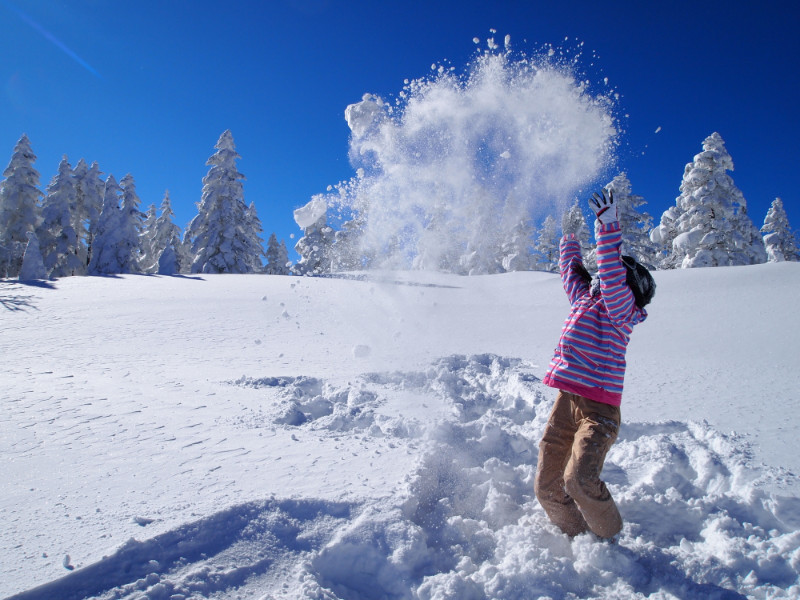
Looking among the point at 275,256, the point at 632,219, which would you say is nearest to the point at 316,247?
the point at 275,256

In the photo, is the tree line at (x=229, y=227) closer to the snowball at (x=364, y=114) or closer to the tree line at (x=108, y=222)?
the tree line at (x=108, y=222)

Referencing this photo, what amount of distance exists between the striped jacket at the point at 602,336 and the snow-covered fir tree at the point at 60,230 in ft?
127

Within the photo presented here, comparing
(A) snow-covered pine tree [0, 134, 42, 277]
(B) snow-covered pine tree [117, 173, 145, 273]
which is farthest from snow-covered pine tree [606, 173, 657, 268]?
(A) snow-covered pine tree [0, 134, 42, 277]

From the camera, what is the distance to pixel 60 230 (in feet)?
104

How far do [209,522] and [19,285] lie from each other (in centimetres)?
2059

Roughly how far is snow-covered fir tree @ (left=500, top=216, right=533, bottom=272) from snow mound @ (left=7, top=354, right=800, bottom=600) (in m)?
32.5

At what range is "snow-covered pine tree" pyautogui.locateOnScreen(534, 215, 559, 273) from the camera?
124ft

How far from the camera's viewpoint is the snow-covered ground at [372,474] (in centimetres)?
230

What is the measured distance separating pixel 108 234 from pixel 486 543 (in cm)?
3494

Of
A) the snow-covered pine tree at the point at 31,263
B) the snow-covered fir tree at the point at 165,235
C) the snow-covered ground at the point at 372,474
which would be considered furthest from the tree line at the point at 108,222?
the snow-covered ground at the point at 372,474

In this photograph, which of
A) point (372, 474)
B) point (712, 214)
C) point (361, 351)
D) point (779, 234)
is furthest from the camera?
point (779, 234)

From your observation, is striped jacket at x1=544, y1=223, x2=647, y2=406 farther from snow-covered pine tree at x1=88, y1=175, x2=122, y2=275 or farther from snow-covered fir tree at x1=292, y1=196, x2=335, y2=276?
snow-covered fir tree at x1=292, y1=196, x2=335, y2=276

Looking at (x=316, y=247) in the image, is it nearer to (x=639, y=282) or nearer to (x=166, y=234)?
(x=166, y=234)

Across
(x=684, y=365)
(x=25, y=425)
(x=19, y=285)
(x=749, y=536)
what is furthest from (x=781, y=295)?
(x=19, y=285)
